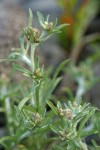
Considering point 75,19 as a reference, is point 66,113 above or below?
below

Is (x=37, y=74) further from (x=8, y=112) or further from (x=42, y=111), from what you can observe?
(x=8, y=112)

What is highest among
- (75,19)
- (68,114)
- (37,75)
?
(75,19)

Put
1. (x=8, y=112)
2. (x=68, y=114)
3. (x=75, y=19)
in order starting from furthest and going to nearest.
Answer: (x=75, y=19) < (x=8, y=112) < (x=68, y=114)

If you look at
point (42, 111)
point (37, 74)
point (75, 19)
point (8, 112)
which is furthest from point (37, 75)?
point (75, 19)

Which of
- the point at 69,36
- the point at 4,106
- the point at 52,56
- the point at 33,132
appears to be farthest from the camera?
the point at 69,36

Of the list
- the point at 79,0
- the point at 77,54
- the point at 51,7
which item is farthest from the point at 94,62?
the point at 51,7

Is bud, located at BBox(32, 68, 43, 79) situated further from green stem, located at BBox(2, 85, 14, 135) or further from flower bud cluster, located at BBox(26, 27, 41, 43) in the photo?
green stem, located at BBox(2, 85, 14, 135)

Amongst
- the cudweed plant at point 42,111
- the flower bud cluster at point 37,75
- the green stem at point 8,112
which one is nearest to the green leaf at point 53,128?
the cudweed plant at point 42,111

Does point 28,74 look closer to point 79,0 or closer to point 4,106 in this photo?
point 4,106
